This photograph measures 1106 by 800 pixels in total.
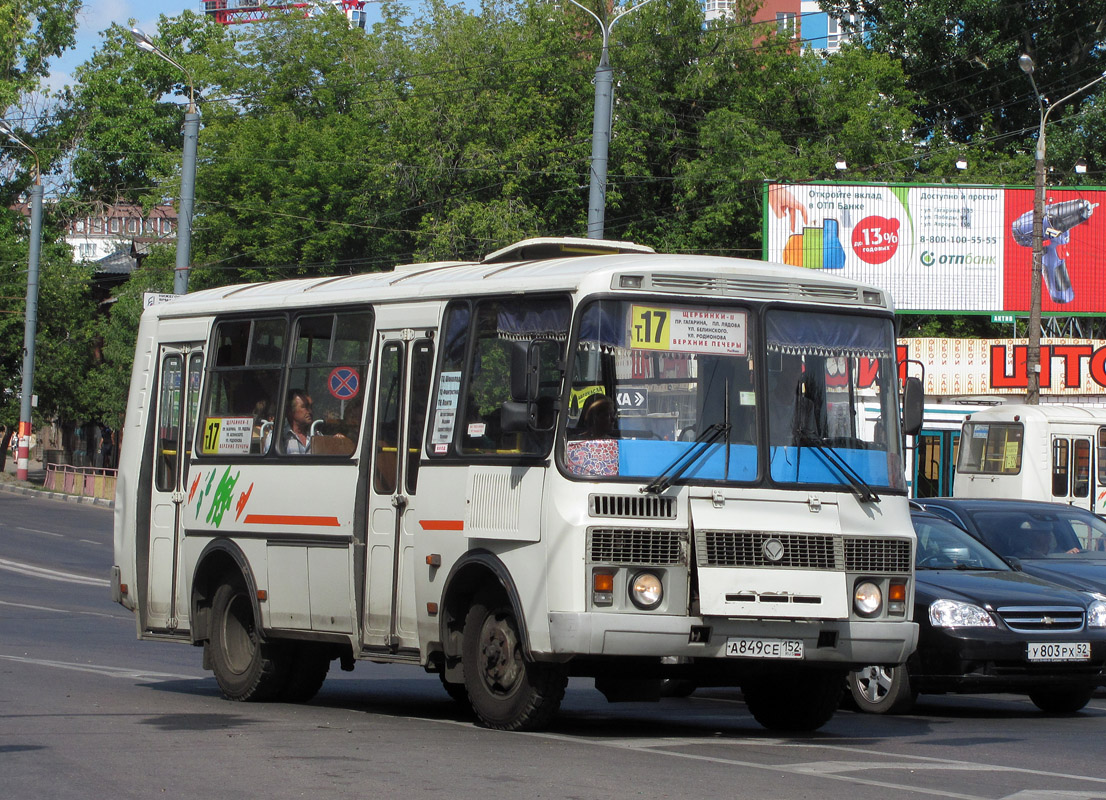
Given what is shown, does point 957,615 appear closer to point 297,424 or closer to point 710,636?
point 710,636

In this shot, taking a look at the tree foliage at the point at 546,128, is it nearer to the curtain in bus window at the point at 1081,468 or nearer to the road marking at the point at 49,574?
the curtain in bus window at the point at 1081,468

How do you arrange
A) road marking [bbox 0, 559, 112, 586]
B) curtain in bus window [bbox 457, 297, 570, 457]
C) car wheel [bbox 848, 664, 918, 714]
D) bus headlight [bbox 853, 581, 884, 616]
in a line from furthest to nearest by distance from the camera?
1. road marking [bbox 0, 559, 112, 586]
2. car wheel [bbox 848, 664, 918, 714]
3. bus headlight [bbox 853, 581, 884, 616]
4. curtain in bus window [bbox 457, 297, 570, 457]

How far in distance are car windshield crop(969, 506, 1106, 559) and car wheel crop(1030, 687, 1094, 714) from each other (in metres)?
1.90

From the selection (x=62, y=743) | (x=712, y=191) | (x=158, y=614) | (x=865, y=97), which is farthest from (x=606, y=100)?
(x=865, y=97)

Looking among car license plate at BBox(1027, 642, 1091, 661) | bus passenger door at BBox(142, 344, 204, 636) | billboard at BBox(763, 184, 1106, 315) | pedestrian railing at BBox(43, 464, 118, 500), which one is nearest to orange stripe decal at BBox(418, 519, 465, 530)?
bus passenger door at BBox(142, 344, 204, 636)

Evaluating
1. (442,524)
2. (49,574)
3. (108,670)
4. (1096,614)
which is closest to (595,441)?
(442,524)

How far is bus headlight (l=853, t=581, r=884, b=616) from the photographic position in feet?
31.4

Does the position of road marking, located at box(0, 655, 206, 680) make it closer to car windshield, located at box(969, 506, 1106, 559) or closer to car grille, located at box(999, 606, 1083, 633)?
car grille, located at box(999, 606, 1083, 633)

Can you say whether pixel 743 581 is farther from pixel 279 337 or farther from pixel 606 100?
pixel 606 100

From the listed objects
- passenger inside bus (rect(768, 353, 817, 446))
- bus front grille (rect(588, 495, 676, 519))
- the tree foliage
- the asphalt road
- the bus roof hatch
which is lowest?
the asphalt road

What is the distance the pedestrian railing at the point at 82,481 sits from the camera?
4744 centimetres

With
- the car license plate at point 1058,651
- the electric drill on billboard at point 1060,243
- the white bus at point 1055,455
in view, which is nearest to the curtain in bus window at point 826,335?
the car license plate at point 1058,651

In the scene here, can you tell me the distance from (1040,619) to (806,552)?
10.4 ft

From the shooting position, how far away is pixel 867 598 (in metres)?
9.60
